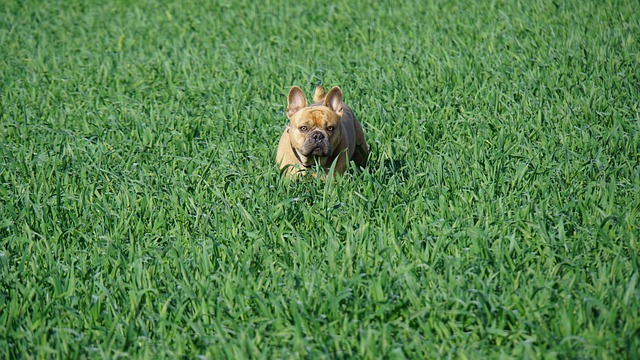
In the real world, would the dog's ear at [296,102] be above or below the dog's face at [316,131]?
above

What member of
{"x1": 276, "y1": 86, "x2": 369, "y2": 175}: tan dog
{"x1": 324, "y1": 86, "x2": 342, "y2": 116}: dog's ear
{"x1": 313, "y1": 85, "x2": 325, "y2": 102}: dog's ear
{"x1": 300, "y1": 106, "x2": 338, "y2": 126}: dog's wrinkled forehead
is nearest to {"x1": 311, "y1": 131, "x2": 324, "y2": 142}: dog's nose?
{"x1": 276, "y1": 86, "x2": 369, "y2": 175}: tan dog

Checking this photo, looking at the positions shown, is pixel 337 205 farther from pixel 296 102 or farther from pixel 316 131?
pixel 296 102

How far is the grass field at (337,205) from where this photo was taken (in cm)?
390

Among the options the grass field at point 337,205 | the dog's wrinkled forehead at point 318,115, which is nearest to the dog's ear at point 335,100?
the dog's wrinkled forehead at point 318,115

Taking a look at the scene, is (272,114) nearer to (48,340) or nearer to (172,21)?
(48,340)

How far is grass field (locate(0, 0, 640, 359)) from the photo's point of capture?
390 centimetres

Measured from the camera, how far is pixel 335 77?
8.91 metres

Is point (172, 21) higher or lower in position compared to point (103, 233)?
higher

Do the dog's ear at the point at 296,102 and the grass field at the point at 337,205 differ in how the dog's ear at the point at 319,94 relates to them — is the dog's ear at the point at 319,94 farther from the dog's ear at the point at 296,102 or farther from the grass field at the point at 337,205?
the grass field at the point at 337,205

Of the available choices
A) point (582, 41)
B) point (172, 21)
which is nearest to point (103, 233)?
point (582, 41)

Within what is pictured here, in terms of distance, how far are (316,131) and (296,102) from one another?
1.99 feet

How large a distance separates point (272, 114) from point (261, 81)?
1.46 meters

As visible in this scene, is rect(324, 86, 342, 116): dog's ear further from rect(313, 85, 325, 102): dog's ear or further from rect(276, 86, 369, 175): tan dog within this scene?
rect(313, 85, 325, 102): dog's ear

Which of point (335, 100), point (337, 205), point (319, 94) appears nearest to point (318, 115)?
point (335, 100)
